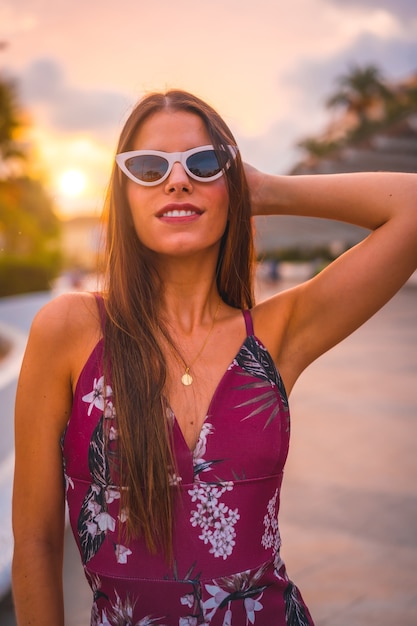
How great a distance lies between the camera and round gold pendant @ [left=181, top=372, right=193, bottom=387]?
1.70m

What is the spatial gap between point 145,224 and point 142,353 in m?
0.36

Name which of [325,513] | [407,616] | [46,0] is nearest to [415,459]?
[325,513]

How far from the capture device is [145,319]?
177cm

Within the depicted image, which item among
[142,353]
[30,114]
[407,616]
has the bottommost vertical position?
[407,616]

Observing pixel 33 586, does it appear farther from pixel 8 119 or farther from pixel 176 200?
pixel 8 119

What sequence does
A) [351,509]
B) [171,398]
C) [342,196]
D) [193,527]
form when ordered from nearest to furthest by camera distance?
1. [193,527]
2. [171,398]
3. [342,196]
4. [351,509]

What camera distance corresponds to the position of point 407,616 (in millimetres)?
3221

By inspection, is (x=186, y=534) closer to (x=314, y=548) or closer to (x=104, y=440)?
(x=104, y=440)

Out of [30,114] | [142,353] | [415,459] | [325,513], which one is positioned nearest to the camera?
[142,353]

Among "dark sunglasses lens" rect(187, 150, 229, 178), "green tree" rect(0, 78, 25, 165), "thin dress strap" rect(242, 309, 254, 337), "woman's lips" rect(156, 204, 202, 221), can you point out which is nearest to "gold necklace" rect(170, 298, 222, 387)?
"thin dress strap" rect(242, 309, 254, 337)

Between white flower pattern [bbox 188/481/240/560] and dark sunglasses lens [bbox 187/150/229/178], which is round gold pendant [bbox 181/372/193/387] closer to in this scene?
white flower pattern [bbox 188/481/240/560]

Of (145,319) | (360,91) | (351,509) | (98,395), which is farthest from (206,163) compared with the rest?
(360,91)

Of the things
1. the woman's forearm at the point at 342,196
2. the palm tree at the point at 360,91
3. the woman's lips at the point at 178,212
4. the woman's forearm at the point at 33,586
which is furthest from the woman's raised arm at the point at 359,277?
the palm tree at the point at 360,91

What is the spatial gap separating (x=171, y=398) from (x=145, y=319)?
0.24m
